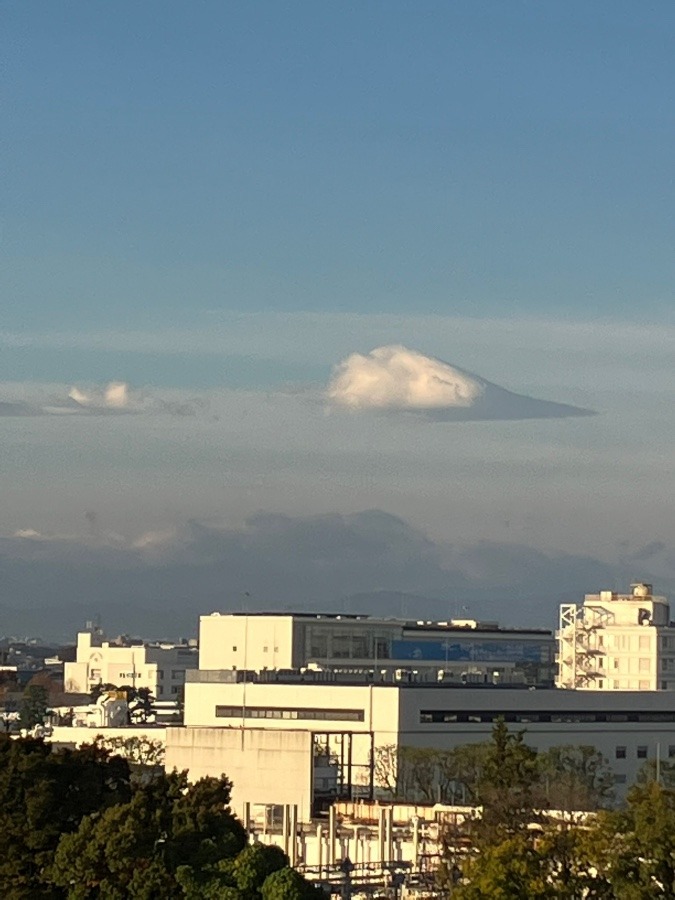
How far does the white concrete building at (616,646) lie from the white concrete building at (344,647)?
11.4 ft

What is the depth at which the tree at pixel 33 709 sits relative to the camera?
142 metres

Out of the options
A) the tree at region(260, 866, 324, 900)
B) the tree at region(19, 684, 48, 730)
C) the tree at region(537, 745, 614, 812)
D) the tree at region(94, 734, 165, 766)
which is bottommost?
the tree at region(260, 866, 324, 900)

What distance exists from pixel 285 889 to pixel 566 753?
63859 mm

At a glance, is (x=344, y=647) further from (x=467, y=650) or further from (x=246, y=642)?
(x=467, y=650)

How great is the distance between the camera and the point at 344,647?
5955 inches

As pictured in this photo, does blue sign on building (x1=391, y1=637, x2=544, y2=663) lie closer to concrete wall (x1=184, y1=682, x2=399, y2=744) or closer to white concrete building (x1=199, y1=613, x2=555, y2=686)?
white concrete building (x1=199, y1=613, x2=555, y2=686)

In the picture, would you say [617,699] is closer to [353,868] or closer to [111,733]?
[111,733]

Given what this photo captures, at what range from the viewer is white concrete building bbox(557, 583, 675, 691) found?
162375 millimetres

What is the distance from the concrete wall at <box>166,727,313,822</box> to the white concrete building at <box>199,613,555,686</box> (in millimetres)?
60102

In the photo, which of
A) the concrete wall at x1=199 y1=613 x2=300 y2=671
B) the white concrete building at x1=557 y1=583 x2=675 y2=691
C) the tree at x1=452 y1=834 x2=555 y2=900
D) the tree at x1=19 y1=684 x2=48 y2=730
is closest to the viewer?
the tree at x1=452 y1=834 x2=555 y2=900

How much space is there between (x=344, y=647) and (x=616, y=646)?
25133mm

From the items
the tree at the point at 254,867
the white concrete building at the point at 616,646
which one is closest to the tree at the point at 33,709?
the white concrete building at the point at 616,646

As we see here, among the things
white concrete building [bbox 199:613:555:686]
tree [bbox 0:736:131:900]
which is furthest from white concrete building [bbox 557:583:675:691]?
tree [bbox 0:736:131:900]

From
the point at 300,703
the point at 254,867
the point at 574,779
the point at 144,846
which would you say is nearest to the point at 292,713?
the point at 300,703
